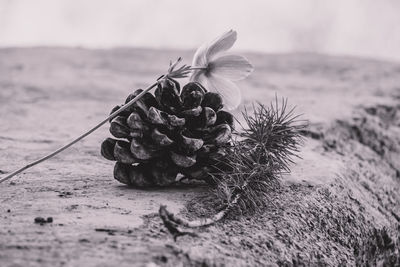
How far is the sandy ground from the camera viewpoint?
0.87 meters

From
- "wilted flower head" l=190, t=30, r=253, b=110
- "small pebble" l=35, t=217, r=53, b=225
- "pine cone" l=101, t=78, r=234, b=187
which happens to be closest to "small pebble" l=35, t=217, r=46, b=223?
"small pebble" l=35, t=217, r=53, b=225

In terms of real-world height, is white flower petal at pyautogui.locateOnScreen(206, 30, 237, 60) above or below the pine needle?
above

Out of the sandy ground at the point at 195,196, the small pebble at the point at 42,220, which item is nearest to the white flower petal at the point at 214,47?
the sandy ground at the point at 195,196

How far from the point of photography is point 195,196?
1146 mm

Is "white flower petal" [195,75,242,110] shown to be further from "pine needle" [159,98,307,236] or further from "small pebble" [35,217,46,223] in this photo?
"small pebble" [35,217,46,223]

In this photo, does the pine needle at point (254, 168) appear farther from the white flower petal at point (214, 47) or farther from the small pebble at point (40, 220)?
the small pebble at point (40, 220)

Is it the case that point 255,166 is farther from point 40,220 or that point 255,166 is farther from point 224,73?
point 40,220

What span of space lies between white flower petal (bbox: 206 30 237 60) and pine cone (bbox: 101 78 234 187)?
94 mm

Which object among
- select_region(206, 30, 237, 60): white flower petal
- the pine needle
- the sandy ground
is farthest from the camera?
select_region(206, 30, 237, 60): white flower petal

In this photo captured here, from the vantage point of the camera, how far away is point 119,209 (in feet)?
3.38

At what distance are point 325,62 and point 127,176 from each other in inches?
106

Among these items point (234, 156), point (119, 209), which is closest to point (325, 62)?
point (234, 156)

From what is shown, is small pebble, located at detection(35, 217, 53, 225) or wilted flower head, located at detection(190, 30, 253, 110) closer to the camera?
small pebble, located at detection(35, 217, 53, 225)

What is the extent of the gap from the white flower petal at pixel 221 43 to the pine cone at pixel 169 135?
3.7 inches
